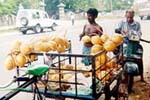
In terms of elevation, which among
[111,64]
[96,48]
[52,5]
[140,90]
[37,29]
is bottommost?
[37,29]

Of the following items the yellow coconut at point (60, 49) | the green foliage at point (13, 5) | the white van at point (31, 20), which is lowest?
the white van at point (31, 20)

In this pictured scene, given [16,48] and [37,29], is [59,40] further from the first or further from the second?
[37,29]

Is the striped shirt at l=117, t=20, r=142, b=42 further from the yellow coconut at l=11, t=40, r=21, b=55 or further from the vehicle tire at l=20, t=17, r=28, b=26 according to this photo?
the vehicle tire at l=20, t=17, r=28, b=26

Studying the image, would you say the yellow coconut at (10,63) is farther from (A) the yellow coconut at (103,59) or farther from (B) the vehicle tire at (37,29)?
(B) the vehicle tire at (37,29)

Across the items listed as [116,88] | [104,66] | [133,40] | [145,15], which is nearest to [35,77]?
[104,66]

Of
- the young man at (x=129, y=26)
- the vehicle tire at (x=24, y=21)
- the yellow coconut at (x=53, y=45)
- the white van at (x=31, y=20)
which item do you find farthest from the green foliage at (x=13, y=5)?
the yellow coconut at (x=53, y=45)

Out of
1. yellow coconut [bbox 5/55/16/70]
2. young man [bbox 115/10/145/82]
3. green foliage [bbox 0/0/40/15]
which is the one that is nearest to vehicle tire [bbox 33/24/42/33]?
green foliage [bbox 0/0/40/15]

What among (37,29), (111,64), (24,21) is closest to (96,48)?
(111,64)

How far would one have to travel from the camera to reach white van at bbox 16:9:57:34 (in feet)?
71.2

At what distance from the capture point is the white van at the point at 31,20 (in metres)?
21.7

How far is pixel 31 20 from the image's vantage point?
72.2ft

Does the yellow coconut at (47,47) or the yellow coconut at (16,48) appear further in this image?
the yellow coconut at (16,48)

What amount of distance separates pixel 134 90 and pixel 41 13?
18.0m

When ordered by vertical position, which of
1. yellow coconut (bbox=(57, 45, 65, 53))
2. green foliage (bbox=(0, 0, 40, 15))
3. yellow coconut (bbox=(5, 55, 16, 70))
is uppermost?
green foliage (bbox=(0, 0, 40, 15))
